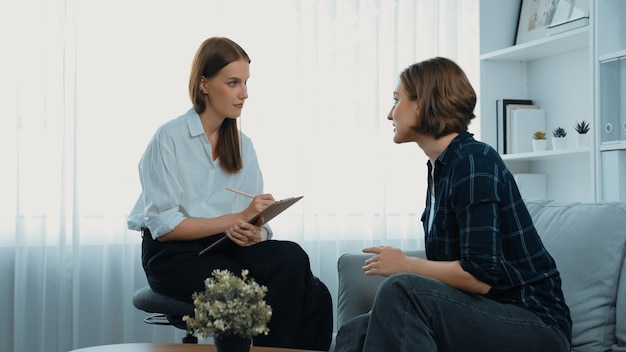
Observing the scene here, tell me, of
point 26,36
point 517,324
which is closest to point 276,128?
point 26,36

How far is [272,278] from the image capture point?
229 centimetres

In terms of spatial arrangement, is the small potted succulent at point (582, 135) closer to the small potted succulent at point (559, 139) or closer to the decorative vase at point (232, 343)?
the small potted succulent at point (559, 139)

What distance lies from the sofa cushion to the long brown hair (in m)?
1.04

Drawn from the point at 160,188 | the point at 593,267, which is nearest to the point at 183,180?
the point at 160,188

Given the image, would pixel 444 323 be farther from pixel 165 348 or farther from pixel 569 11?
pixel 569 11

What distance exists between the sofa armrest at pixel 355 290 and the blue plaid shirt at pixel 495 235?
0.49m

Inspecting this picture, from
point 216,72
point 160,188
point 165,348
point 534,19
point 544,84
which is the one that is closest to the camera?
point 165,348

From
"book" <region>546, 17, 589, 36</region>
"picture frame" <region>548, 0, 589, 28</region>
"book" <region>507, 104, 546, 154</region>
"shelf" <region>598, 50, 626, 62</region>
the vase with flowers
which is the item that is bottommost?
the vase with flowers

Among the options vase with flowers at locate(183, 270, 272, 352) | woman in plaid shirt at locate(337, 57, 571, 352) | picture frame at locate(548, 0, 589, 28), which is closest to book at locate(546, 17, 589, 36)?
picture frame at locate(548, 0, 589, 28)

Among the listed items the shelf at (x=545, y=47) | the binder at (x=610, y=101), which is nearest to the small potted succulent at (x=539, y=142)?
the shelf at (x=545, y=47)

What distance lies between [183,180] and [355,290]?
65cm

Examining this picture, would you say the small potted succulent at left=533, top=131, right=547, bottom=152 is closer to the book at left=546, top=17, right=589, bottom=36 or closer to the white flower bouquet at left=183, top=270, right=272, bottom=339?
the book at left=546, top=17, right=589, bottom=36

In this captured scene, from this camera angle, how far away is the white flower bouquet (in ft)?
4.97

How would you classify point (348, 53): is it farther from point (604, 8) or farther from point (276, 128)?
point (604, 8)
